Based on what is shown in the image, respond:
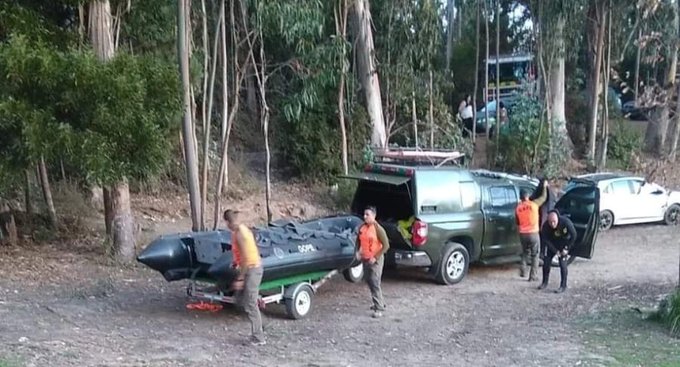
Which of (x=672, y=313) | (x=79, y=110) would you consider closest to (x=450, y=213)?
(x=672, y=313)

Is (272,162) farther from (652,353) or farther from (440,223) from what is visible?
(652,353)

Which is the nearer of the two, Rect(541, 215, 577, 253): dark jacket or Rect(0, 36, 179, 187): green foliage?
Rect(0, 36, 179, 187): green foliage

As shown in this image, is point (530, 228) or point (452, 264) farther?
point (530, 228)

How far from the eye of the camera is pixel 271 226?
12.7 m

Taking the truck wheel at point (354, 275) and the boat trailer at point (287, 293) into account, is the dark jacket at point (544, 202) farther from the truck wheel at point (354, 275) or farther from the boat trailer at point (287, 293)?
the boat trailer at point (287, 293)

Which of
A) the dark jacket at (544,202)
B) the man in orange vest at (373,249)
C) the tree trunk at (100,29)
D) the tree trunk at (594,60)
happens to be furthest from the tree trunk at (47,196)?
the tree trunk at (594,60)

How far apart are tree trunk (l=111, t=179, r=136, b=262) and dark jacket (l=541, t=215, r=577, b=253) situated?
703 centimetres

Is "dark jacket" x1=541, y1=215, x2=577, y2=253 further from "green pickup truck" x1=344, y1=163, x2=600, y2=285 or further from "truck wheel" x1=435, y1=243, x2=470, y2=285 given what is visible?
"truck wheel" x1=435, y1=243, x2=470, y2=285

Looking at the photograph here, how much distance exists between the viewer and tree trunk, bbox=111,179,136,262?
51.4 ft

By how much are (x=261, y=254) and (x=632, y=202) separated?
13.4 metres

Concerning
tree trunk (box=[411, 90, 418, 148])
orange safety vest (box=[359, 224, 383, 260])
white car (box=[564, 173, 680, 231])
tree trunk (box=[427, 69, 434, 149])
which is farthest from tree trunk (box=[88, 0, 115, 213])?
tree trunk (box=[427, 69, 434, 149])

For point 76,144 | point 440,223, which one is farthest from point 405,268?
point 76,144

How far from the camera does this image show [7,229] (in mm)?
15961

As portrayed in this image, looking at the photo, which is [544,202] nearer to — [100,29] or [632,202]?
[632,202]
